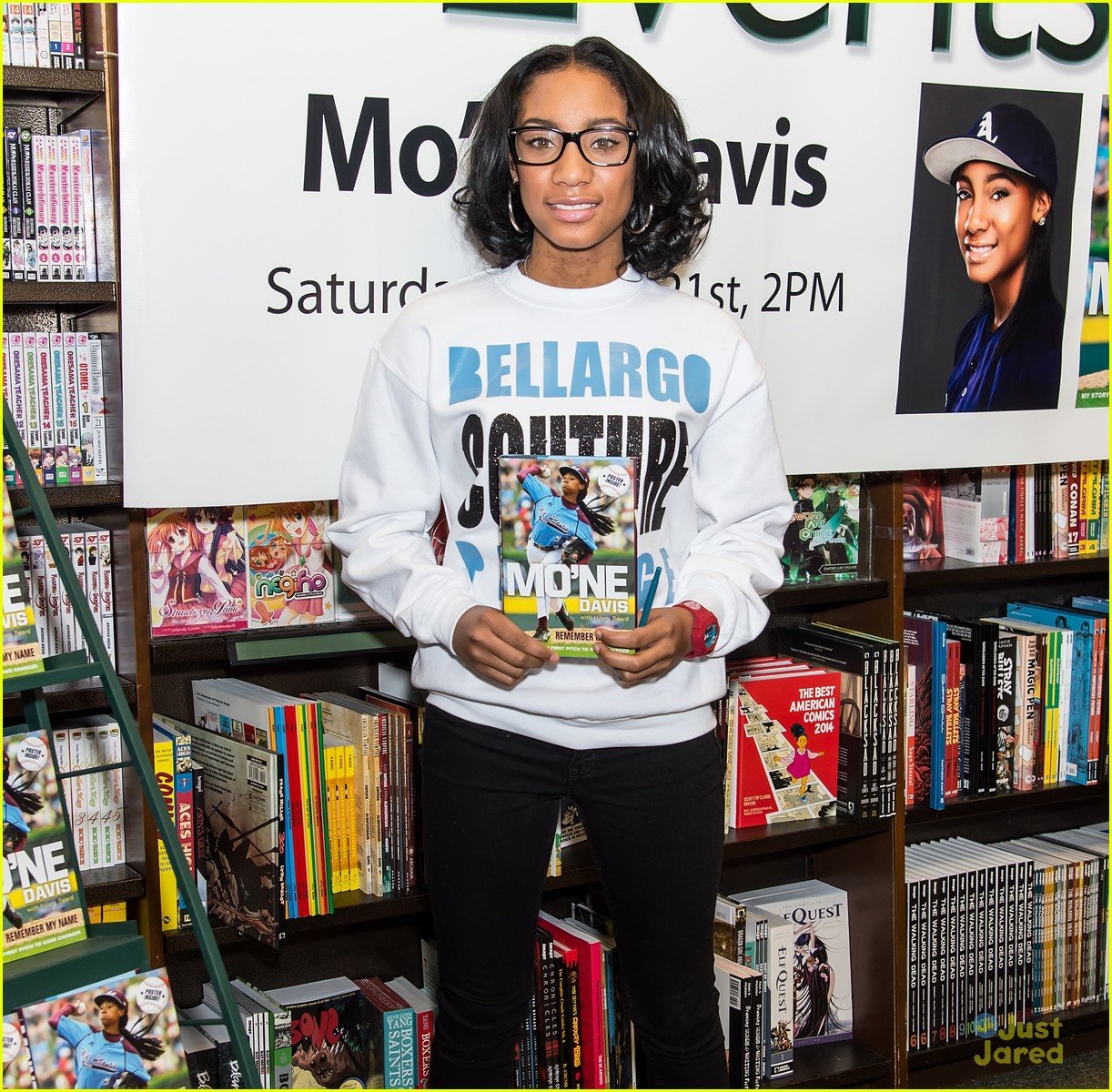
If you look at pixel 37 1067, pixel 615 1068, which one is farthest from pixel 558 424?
pixel 615 1068

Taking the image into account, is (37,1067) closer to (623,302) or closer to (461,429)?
(461,429)

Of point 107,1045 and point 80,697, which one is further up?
point 80,697

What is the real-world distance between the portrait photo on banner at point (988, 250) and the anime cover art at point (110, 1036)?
136 centimetres

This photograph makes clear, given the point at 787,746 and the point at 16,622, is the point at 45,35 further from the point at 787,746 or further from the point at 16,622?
the point at 787,746

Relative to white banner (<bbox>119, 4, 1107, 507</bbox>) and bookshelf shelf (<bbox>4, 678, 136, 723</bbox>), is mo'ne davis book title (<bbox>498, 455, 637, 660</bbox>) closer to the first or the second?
white banner (<bbox>119, 4, 1107, 507</bbox>)

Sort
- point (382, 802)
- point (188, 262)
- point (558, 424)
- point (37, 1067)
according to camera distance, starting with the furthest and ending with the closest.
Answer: point (382, 802), point (188, 262), point (558, 424), point (37, 1067)

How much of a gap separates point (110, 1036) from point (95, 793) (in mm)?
547

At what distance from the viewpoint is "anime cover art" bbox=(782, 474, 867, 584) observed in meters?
2.13

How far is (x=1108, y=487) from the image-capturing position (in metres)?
2.41

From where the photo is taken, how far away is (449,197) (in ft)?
5.61

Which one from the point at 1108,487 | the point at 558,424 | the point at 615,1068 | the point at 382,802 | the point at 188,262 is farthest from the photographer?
the point at 1108,487

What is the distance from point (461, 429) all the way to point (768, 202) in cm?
71

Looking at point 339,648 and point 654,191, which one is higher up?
point 654,191

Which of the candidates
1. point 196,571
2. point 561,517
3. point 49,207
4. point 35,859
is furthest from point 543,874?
point 49,207
